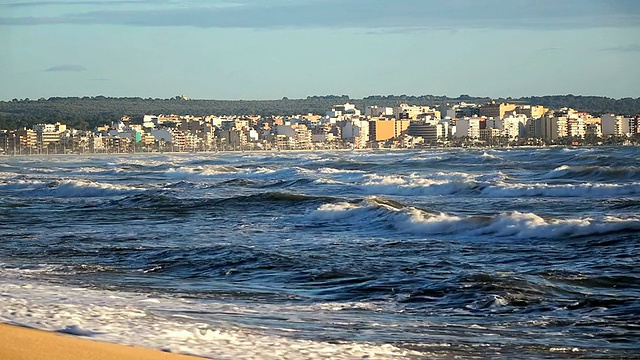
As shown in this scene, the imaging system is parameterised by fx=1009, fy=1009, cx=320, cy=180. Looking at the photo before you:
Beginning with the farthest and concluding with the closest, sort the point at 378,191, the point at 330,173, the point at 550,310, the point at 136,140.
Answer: the point at 136,140
the point at 330,173
the point at 378,191
the point at 550,310

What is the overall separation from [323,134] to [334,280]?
150m

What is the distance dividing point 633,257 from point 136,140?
129m

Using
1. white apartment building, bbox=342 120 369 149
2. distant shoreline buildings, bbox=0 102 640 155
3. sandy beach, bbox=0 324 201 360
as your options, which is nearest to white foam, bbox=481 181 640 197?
sandy beach, bbox=0 324 201 360

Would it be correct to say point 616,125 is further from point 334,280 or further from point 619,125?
point 334,280

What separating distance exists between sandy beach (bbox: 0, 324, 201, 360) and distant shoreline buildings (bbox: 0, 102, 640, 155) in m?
120

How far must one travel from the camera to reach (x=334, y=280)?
11031 mm

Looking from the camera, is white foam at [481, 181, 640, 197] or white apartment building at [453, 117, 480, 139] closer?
white foam at [481, 181, 640, 197]

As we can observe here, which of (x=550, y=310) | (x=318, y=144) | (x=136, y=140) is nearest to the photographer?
(x=550, y=310)

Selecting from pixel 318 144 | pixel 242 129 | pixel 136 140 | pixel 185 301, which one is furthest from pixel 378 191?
pixel 242 129

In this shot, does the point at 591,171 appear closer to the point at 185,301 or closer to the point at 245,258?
the point at 245,258

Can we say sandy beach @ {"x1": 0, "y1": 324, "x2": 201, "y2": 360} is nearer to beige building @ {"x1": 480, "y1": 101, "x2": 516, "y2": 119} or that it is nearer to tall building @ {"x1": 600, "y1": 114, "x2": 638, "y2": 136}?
tall building @ {"x1": 600, "y1": 114, "x2": 638, "y2": 136}

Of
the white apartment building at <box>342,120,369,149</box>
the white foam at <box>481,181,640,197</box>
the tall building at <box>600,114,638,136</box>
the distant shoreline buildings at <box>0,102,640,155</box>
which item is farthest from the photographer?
the white apartment building at <box>342,120,369,149</box>

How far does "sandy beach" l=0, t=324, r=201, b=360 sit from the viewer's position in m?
5.51

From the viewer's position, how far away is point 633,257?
41.3 ft
